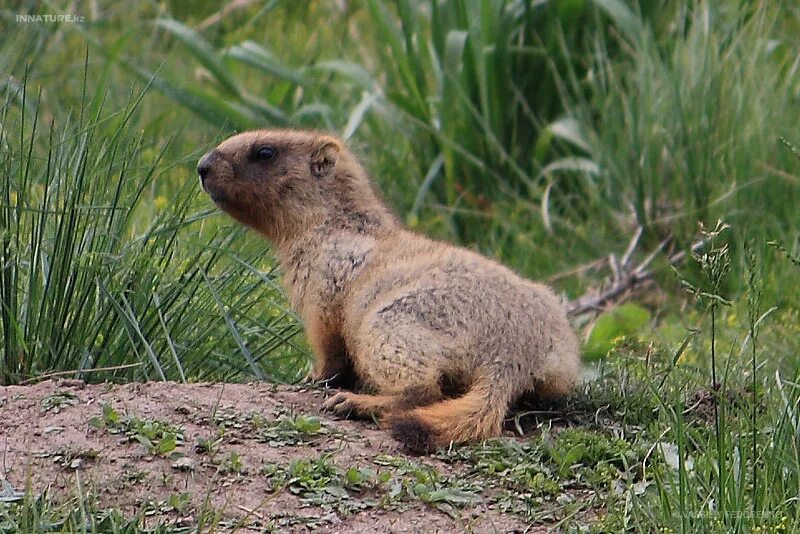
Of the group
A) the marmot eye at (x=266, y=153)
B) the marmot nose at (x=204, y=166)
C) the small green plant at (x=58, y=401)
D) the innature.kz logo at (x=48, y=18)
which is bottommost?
the small green plant at (x=58, y=401)

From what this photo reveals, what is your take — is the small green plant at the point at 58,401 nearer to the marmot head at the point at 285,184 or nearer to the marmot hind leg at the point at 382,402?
the marmot hind leg at the point at 382,402

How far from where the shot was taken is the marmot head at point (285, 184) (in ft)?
16.2

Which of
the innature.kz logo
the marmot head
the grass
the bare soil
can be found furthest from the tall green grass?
the innature.kz logo

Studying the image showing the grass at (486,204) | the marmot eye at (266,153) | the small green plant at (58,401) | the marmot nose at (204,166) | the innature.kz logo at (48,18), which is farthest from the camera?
the innature.kz logo at (48,18)

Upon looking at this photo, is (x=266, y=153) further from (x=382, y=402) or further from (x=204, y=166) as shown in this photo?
(x=382, y=402)

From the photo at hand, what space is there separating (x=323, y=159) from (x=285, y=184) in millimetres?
184

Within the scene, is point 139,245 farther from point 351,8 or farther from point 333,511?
point 351,8

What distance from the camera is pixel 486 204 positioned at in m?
7.85

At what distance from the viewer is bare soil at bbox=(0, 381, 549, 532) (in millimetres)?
3506

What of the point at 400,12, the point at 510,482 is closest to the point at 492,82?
the point at 400,12

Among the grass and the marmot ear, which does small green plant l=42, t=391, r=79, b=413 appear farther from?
the marmot ear

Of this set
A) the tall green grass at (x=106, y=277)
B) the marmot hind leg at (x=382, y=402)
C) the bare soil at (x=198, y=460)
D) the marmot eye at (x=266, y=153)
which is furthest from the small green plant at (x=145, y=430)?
the marmot eye at (x=266, y=153)

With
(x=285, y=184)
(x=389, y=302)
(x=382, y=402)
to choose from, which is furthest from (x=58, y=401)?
(x=285, y=184)

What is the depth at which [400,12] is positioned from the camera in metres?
7.85
